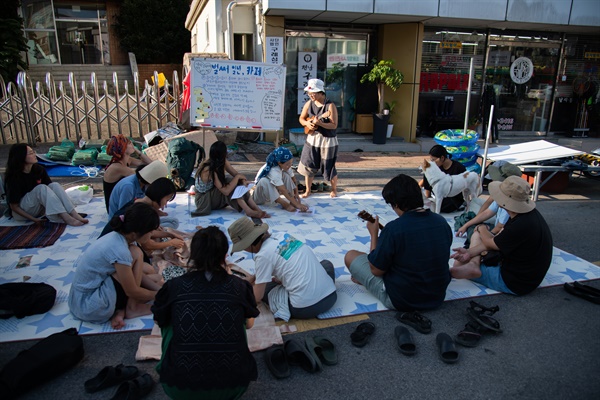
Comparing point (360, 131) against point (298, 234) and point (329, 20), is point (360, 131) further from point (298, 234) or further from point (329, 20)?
point (298, 234)

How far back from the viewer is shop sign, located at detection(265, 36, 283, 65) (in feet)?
34.1

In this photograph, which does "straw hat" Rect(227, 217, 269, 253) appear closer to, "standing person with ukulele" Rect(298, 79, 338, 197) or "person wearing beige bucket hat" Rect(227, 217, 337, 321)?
"person wearing beige bucket hat" Rect(227, 217, 337, 321)

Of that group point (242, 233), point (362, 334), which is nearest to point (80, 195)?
point (242, 233)

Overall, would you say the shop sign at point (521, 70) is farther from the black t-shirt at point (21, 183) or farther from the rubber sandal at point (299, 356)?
the rubber sandal at point (299, 356)

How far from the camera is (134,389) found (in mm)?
2699

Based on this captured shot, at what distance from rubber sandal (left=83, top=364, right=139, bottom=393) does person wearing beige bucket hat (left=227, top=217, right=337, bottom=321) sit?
3.28 feet

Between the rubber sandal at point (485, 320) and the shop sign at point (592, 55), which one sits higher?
the shop sign at point (592, 55)

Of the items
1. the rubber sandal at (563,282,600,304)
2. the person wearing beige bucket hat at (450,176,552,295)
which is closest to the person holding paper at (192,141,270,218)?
the person wearing beige bucket hat at (450,176,552,295)

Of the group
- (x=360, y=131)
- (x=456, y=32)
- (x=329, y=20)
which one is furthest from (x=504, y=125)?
(x=329, y=20)

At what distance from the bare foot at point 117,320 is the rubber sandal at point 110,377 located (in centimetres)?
58

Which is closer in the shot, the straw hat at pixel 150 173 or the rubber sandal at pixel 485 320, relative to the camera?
the rubber sandal at pixel 485 320

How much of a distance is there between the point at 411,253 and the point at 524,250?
111cm

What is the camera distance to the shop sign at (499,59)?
12.6 metres

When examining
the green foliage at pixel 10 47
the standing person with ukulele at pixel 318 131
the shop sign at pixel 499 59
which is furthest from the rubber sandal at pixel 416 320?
the green foliage at pixel 10 47
